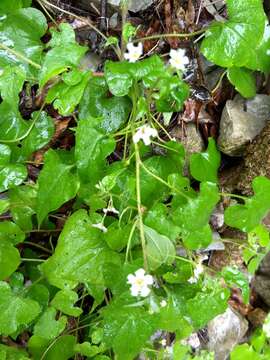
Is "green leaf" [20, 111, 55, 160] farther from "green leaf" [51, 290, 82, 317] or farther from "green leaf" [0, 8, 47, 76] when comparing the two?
"green leaf" [51, 290, 82, 317]

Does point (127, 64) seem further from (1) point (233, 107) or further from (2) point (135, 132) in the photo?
(1) point (233, 107)

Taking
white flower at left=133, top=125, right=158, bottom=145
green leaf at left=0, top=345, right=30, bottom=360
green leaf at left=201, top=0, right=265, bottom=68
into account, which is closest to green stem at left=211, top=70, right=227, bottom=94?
green leaf at left=201, top=0, right=265, bottom=68

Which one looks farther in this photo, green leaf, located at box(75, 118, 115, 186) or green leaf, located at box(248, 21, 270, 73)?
green leaf, located at box(248, 21, 270, 73)

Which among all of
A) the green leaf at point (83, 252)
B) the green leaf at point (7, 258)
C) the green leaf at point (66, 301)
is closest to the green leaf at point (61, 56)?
the green leaf at point (83, 252)

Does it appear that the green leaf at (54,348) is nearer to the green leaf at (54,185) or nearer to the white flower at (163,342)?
the white flower at (163,342)

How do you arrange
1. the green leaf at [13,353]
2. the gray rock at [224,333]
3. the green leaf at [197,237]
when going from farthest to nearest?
1. the gray rock at [224,333]
2. the green leaf at [13,353]
3. the green leaf at [197,237]

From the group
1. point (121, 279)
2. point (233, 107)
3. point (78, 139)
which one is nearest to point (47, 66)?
point (78, 139)
